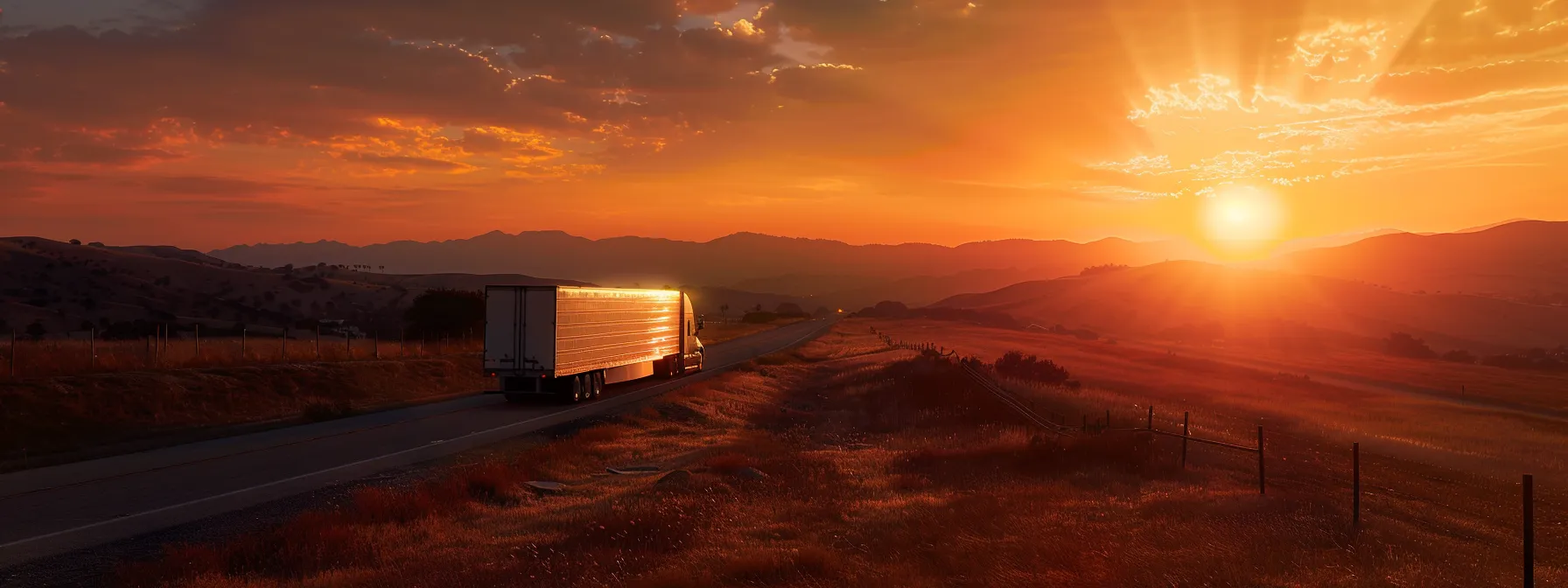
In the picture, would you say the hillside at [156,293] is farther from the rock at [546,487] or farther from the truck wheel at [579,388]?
the rock at [546,487]

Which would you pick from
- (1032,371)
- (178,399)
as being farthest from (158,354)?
(1032,371)

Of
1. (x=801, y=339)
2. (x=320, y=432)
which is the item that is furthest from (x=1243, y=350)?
(x=320, y=432)

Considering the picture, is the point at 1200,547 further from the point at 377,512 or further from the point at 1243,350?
the point at 1243,350

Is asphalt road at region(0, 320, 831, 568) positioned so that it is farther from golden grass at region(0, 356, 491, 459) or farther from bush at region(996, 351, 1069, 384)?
bush at region(996, 351, 1069, 384)

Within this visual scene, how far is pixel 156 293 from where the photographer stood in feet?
299

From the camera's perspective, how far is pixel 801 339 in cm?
8362

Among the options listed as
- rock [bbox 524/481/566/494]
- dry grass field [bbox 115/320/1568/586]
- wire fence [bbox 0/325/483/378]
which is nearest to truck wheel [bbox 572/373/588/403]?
dry grass field [bbox 115/320/1568/586]

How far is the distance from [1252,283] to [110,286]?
188m

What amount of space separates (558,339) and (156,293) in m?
82.6

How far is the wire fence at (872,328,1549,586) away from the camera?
1494 cm

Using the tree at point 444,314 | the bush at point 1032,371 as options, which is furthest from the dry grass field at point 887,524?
the tree at point 444,314

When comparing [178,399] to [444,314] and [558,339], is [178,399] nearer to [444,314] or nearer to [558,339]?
[558,339]

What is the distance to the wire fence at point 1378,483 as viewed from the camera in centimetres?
1494

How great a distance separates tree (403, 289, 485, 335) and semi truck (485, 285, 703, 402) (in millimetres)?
24834
